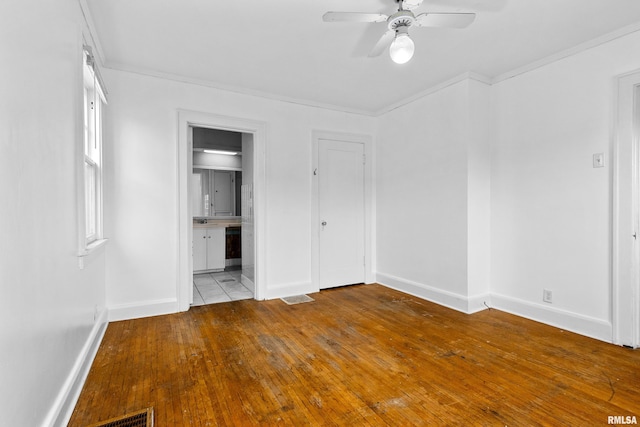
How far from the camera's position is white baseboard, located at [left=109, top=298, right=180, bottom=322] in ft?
10.7

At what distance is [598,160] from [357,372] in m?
2.76

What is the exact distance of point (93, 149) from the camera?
2.94 meters

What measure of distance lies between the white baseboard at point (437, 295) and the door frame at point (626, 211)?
1137 mm

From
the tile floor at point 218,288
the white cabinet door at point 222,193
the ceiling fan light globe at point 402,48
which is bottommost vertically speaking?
the tile floor at point 218,288

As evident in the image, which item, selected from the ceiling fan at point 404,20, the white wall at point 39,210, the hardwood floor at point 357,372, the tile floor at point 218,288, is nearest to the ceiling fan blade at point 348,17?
the ceiling fan at point 404,20

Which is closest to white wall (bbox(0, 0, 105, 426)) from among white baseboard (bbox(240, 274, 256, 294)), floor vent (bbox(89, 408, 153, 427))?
floor vent (bbox(89, 408, 153, 427))

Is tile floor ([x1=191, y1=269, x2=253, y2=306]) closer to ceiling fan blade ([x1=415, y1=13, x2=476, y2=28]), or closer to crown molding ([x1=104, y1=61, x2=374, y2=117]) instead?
crown molding ([x1=104, y1=61, x2=374, y2=117])

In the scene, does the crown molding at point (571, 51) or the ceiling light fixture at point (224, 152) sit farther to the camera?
the ceiling light fixture at point (224, 152)

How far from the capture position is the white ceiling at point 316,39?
7.75 ft

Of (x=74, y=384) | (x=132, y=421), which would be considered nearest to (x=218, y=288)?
(x=74, y=384)

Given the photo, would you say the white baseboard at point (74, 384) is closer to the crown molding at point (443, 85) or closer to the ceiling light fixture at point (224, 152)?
the ceiling light fixture at point (224, 152)

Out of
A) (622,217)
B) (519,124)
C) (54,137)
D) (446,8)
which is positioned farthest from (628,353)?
(54,137)

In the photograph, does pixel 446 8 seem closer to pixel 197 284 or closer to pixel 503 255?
pixel 503 255

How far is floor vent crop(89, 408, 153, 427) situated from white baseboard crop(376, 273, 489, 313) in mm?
3078
